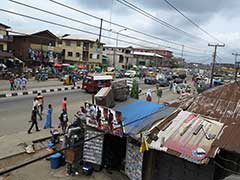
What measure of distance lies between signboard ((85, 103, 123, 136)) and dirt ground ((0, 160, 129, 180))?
1.66 m

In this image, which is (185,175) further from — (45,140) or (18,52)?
(18,52)

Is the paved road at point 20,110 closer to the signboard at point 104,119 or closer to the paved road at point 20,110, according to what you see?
the paved road at point 20,110

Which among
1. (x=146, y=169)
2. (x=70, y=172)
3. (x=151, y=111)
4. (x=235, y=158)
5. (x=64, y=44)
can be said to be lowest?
(x=70, y=172)

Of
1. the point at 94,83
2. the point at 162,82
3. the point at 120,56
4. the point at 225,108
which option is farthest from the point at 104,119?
the point at 120,56

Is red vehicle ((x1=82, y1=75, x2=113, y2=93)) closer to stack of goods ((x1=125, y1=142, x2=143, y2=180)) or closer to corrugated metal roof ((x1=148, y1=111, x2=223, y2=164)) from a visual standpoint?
stack of goods ((x1=125, y1=142, x2=143, y2=180))

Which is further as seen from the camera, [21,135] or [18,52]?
[18,52]

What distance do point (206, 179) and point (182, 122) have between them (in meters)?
1.85

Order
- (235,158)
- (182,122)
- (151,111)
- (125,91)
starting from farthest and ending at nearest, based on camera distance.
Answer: (125,91), (151,111), (182,122), (235,158)

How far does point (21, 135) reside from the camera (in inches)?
492

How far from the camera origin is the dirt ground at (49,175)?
8.79 m

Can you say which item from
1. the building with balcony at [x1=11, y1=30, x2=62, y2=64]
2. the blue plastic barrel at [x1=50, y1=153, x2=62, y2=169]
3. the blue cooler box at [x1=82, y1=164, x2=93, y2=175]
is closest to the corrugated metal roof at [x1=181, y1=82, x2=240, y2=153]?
the blue cooler box at [x1=82, y1=164, x2=93, y2=175]

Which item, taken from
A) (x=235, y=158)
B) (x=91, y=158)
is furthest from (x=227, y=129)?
(x=91, y=158)

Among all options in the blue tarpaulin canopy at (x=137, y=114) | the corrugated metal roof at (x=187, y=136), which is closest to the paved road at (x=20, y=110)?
the blue tarpaulin canopy at (x=137, y=114)

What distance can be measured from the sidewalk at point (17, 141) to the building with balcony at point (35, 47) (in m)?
35.5
